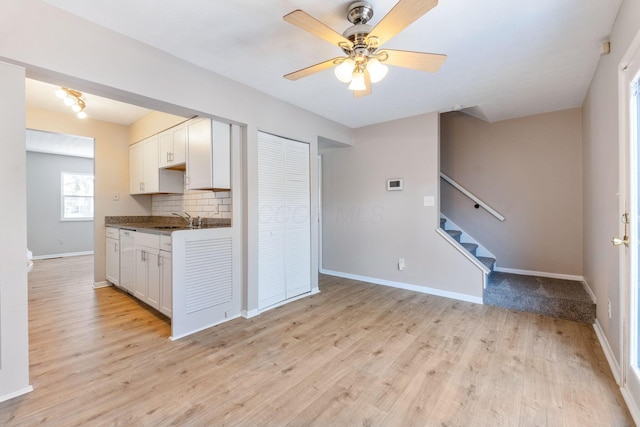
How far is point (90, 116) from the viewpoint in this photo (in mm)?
3961

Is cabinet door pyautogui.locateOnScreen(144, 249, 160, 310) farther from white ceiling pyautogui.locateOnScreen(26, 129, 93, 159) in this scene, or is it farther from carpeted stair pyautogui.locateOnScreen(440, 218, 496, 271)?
carpeted stair pyautogui.locateOnScreen(440, 218, 496, 271)

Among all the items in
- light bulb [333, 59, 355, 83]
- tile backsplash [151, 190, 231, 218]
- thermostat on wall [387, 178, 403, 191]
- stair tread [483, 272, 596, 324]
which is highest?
light bulb [333, 59, 355, 83]

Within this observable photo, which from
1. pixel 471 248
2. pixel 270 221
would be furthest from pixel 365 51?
pixel 471 248

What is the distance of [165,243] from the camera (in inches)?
108

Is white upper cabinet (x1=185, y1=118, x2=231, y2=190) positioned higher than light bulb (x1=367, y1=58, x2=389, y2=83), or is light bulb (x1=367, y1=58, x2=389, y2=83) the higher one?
light bulb (x1=367, y1=58, x2=389, y2=83)

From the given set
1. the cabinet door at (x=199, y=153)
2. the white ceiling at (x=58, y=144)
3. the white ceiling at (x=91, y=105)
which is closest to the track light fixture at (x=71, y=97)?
the white ceiling at (x=91, y=105)

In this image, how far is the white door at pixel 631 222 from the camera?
1.64 m

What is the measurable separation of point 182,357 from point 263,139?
7.61 feet

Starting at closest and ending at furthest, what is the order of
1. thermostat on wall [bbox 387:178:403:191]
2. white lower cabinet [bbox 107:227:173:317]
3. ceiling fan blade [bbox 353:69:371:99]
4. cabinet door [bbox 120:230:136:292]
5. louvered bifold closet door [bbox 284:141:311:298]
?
ceiling fan blade [bbox 353:69:371:99], white lower cabinet [bbox 107:227:173:317], cabinet door [bbox 120:230:136:292], louvered bifold closet door [bbox 284:141:311:298], thermostat on wall [bbox 387:178:403:191]

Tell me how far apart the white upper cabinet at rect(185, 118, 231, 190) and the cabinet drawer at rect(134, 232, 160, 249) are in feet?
2.22

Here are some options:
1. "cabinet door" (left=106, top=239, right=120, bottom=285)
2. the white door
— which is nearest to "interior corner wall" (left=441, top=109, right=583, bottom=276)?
the white door

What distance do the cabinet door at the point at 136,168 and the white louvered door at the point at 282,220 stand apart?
2262mm

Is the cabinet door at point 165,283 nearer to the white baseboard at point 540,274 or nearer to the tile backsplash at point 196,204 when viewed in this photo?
the tile backsplash at point 196,204

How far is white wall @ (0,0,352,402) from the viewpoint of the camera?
1.70m
